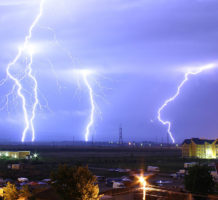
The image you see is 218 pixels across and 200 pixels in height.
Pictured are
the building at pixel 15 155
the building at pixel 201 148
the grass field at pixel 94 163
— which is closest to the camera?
the grass field at pixel 94 163

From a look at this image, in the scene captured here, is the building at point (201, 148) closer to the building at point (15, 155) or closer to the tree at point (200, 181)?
the building at point (15, 155)

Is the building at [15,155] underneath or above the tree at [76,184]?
underneath

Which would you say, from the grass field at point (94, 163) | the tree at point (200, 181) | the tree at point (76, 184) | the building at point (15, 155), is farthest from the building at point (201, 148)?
the tree at point (76, 184)

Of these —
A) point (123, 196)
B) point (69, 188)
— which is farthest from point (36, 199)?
point (123, 196)

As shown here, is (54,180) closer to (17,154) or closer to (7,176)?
(7,176)

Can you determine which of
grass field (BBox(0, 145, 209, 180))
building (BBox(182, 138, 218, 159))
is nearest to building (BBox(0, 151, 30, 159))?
grass field (BBox(0, 145, 209, 180))

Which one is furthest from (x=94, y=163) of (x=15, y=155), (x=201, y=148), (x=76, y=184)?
(x=76, y=184)

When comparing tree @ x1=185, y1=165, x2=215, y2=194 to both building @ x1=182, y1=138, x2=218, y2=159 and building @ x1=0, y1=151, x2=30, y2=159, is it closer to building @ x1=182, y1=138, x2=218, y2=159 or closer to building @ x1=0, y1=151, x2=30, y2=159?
building @ x1=0, y1=151, x2=30, y2=159

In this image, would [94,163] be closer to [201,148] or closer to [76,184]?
[201,148]
